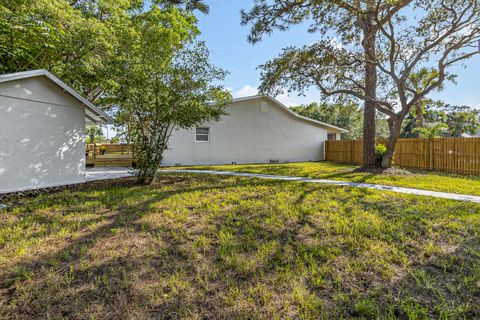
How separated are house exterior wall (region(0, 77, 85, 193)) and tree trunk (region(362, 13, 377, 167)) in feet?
37.4

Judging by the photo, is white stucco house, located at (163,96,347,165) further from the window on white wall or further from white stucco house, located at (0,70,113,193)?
white stucco house, located at (0,70,113,193)

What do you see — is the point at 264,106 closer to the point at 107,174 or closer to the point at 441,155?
the point at 441,155

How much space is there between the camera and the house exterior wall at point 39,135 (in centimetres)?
579

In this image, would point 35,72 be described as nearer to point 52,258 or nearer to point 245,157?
point 52,258

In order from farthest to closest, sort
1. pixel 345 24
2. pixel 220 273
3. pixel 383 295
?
pixel 345 24
pixel 220 273
pixel 383 295

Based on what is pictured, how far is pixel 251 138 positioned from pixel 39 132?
12.2 meters

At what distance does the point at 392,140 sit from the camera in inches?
379

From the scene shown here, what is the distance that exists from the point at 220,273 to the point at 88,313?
1284 mm

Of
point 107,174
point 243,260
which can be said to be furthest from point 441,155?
point 107,174

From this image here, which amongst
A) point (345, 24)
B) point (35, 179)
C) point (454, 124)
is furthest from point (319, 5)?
point (454, 124)

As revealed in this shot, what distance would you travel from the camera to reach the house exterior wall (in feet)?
19.0

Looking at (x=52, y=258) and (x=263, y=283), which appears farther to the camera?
(x=52, y=258)

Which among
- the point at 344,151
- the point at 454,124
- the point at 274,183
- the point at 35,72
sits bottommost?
the point at 274,183

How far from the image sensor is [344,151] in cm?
1683
